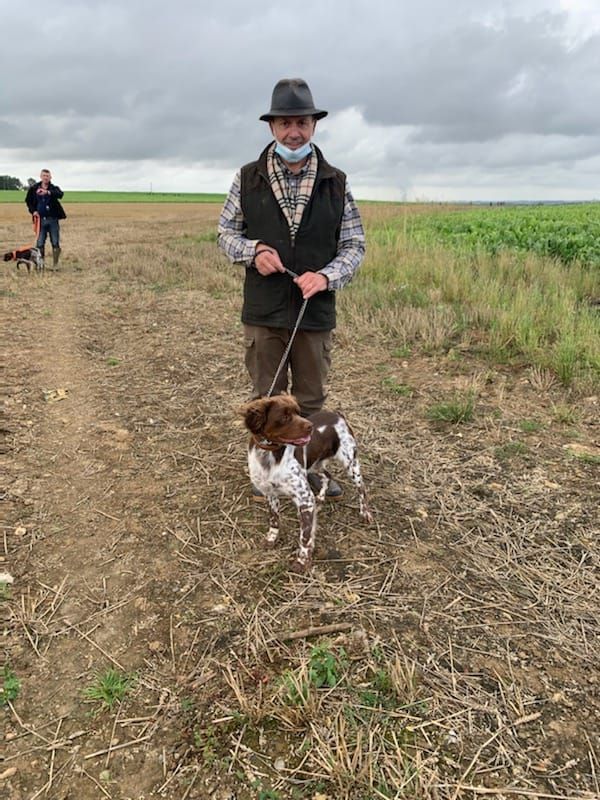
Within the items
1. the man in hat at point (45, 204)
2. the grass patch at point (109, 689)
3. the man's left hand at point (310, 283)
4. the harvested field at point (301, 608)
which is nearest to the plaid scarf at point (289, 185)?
the man's left hand at point (310, 283)

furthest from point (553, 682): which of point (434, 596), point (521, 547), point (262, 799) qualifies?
point (262, 799)

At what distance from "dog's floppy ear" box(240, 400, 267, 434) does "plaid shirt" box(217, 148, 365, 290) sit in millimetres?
983

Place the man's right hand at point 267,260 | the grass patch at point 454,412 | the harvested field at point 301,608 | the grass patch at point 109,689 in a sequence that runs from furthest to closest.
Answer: the grass patch at point 454,412 < the man's right hand at point 267,260 < the grass patch at point 109,689 < the harvested field at point 301,608

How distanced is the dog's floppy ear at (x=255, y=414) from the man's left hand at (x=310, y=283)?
80 cm

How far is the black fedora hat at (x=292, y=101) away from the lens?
134 inches

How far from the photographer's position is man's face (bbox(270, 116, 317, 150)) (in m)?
3.48

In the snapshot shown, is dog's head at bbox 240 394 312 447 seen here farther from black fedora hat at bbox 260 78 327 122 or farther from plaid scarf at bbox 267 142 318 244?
black fedora hat at bbox 260 78 327 122

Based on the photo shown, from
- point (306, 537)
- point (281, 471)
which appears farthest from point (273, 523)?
point (281, 471)

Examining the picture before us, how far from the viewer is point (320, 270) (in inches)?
147

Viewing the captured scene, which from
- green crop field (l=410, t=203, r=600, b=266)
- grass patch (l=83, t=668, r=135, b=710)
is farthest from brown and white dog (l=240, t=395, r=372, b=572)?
green crop field (l=410, t=203, r=600, b=266)

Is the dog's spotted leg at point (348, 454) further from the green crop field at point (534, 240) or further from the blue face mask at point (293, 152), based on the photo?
the green crop field at point (534, 240)

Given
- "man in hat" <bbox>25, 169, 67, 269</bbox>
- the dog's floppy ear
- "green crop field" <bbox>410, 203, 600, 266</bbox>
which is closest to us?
the dog's floppy ear

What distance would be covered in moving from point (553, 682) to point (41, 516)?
3.22m

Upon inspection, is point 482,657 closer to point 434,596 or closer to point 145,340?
point 434,596
